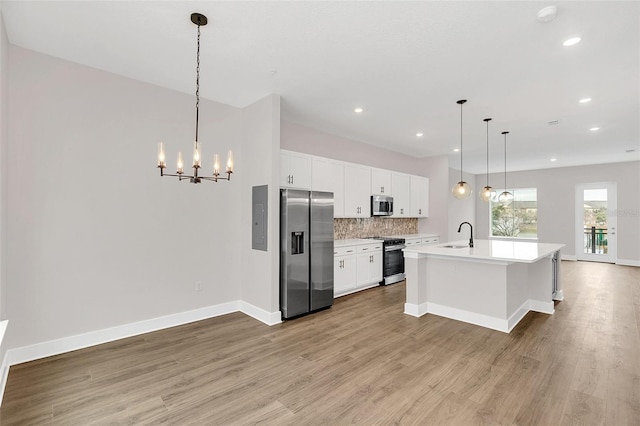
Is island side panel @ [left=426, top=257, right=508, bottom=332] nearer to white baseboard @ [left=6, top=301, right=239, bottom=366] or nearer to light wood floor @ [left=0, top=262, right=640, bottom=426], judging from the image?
light wood floor @ [left=0, top=262, right=640, bottom=426]

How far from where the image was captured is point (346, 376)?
106 inches

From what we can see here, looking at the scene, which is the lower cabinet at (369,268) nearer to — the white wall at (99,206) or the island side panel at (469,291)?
the island side panel at (469,291)

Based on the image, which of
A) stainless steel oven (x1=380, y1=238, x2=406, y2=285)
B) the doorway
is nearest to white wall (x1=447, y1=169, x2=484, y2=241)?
the doorway

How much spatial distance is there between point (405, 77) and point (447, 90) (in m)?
0.69

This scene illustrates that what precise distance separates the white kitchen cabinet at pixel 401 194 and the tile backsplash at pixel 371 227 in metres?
0.34

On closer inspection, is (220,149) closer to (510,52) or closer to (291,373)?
(291,373)

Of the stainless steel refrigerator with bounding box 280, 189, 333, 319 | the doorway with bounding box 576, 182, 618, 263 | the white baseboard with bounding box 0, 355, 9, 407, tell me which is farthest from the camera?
the doorway with bounding box 576, 182, 618, 263

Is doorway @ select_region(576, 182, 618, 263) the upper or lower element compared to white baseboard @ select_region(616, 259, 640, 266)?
upper

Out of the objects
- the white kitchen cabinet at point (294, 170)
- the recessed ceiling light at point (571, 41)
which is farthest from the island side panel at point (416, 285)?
the recessed ceiling light at point (571, 41)

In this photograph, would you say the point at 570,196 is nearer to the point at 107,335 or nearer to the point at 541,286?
the point at 541,286

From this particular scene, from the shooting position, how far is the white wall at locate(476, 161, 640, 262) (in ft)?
27.6

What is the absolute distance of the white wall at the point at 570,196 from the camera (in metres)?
8.40

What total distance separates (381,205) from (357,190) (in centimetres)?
75

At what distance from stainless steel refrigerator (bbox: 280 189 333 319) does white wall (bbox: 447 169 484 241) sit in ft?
18.8
